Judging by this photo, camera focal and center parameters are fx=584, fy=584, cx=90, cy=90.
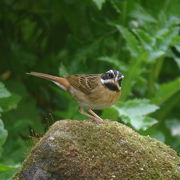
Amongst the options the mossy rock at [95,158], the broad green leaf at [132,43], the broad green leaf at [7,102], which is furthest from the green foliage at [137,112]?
the mossy rock at [95,158]

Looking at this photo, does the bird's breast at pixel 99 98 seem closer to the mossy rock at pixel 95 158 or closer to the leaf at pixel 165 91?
the mossy rock at pixel 95 158

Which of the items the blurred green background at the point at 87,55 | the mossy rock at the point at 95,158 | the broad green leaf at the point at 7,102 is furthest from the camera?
the blurred green background at the point at 87,55

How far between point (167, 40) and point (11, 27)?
2.91 metres

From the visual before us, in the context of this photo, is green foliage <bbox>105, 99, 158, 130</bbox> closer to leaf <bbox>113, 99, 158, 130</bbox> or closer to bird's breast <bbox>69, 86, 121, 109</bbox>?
leaf <bbox>113, 99, 158, 130</bbox>

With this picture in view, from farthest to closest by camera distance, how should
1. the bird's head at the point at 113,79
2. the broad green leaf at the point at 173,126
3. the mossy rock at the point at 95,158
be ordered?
1. the broad green leaf at the point at 173,126
2. the bird's head at the point at 113,79
3. the mossy rock at the point at 95,158

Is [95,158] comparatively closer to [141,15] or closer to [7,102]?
[7,102]

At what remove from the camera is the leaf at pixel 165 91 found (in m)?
7.49

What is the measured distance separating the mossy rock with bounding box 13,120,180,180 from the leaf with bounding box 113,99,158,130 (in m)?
1.43

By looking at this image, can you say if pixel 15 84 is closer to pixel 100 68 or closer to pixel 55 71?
pixel 55 71

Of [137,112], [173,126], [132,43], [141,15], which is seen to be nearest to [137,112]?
[137,112]

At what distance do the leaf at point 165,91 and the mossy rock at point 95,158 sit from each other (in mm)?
2770

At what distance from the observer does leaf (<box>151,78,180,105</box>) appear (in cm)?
749

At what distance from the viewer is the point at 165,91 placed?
7.55 metres

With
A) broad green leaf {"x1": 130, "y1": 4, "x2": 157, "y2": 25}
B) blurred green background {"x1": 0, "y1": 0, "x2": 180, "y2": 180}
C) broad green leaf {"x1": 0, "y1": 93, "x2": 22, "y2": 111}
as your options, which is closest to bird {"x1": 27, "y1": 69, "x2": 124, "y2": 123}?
blurred green background {"x1": 0, "y1": 0, "x2": 180, "y2": 180}
